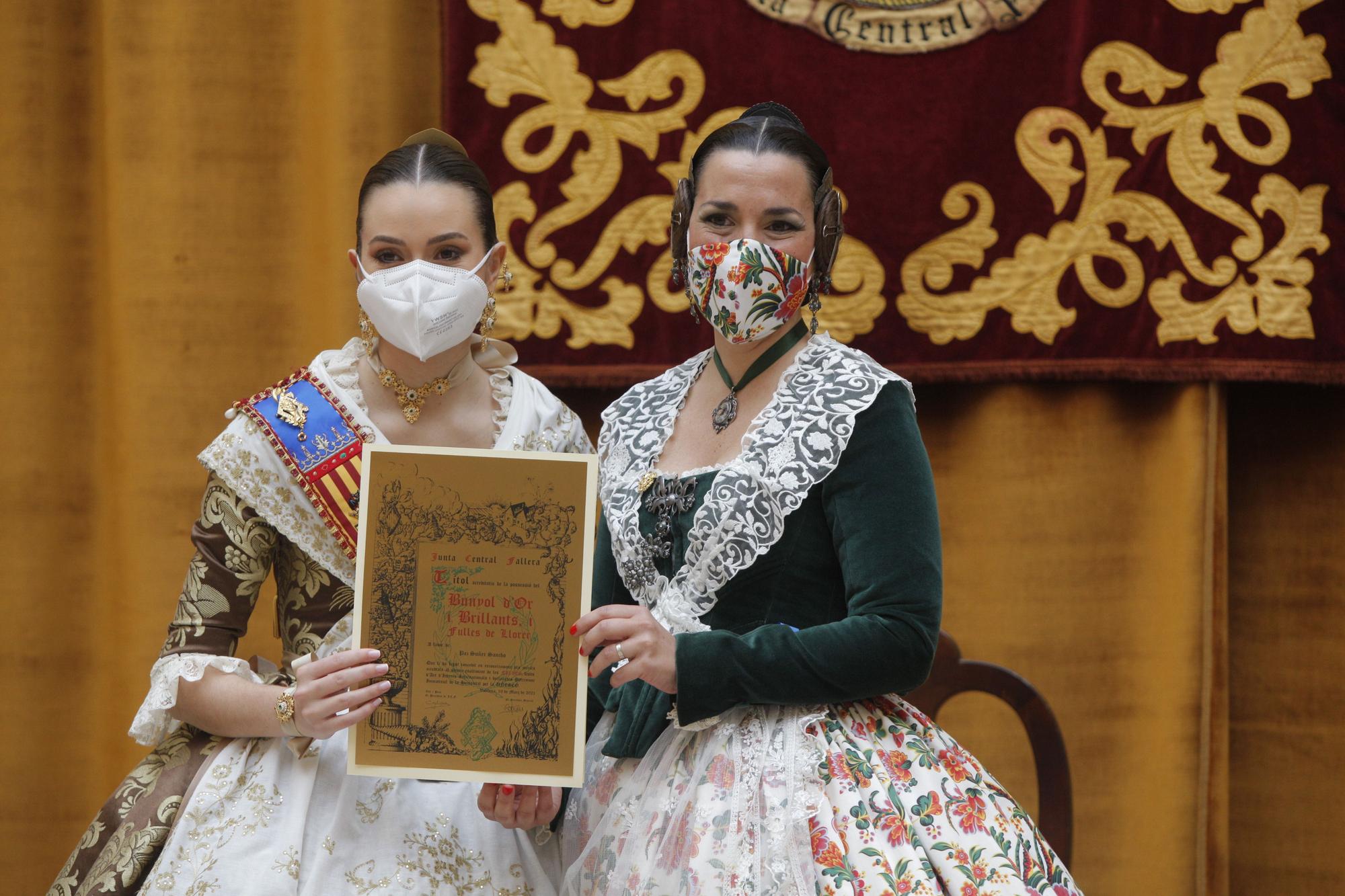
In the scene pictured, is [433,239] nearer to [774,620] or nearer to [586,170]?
[774,620]

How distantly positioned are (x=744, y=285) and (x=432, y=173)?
0.44 m

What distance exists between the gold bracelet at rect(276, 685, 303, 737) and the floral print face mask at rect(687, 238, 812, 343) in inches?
26.2

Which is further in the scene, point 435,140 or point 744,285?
point 435,140

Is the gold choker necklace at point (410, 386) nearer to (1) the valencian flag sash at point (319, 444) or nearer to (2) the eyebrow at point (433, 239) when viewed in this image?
(1) the valencian flag sash at point (319, 444)

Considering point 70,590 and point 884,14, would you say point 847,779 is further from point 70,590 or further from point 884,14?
point 70,590

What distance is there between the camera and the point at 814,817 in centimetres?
146

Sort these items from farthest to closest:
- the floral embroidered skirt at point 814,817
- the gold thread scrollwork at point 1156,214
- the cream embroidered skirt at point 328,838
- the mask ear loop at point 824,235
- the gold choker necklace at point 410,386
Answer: the gold thread scrollwork at point 1156,214
the gold choker necklace at point 410,386
the mask ear loop at point 824,235
the cream embroidered skirt at point 328,838
the floral embroidered skirt at point 814,817

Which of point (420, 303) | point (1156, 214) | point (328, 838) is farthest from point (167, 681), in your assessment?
point (1156, 214)

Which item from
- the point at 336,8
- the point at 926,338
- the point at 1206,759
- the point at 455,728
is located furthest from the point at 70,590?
the point at 1206,759

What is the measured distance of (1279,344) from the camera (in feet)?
8.13

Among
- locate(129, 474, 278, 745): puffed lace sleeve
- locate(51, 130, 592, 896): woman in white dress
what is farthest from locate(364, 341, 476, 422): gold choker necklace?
locate(129, 474, 278, 745): puffed lace sleeve

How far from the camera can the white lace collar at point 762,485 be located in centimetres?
156

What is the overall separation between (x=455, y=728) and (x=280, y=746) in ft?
1.04

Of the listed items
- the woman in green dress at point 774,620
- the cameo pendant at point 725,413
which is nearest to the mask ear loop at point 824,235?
the woman in green dress at point 774,620
